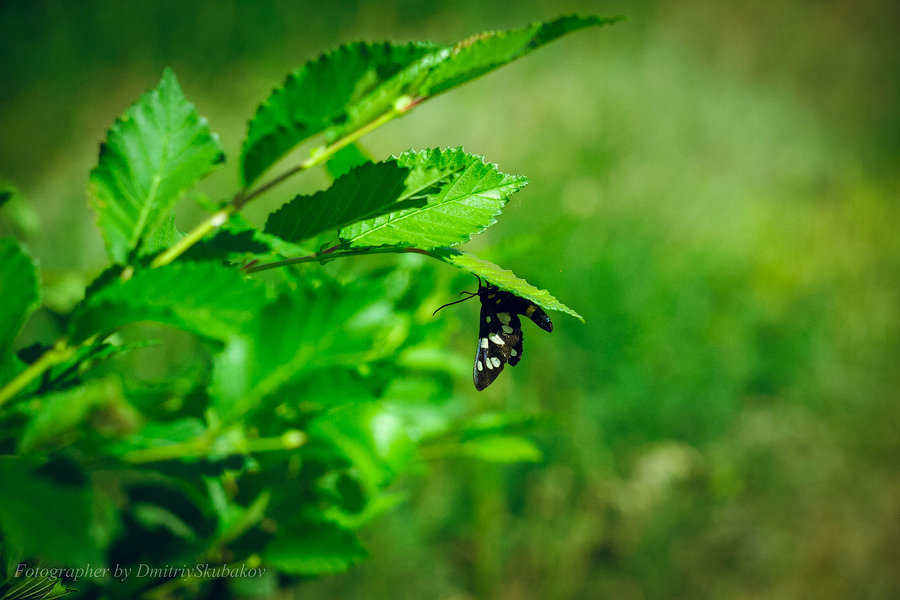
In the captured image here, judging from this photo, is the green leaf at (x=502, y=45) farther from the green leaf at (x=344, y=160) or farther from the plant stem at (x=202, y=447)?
the plant stem at (x=202, y=447)

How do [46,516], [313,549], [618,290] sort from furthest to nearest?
[618,290] < [313,549] < [46,516]

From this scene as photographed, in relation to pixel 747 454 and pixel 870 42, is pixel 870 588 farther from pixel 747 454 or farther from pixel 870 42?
pixel 870 42

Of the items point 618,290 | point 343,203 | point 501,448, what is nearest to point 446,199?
point 343,203

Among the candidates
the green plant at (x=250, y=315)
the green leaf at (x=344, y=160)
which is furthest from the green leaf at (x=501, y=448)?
the green leaf at (x=344, y=160)

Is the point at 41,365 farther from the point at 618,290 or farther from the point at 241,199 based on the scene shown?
the point at 618,290

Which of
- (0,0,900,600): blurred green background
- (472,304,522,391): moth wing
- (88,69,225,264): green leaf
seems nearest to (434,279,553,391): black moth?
(472,304,522,391): moth wing

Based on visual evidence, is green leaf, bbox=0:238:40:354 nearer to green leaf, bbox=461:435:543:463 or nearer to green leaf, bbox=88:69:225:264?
green leaf, bbox=88:69:225:264
